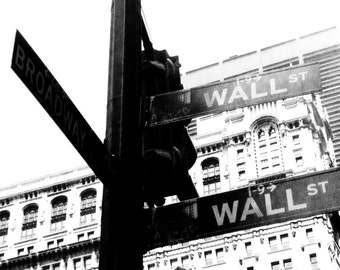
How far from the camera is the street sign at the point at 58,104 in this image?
5473 millimetres

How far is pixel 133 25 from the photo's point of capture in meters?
7.00

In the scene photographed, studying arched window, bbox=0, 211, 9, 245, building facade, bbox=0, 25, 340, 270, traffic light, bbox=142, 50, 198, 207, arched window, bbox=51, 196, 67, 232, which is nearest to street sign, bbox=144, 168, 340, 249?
traffic light, bbox=142, 50, 198, 207

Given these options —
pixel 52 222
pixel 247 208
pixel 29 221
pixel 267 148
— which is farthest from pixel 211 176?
pixel 247 208

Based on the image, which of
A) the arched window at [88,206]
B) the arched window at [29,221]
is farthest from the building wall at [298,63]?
the arched window at [29,221]

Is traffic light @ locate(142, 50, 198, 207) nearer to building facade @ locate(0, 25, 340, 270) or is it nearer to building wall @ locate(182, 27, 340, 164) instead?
building facade @ locate(0, 25, 340, 270)

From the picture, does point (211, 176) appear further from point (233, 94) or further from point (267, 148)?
point (233, 94)

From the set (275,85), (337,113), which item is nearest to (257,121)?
(337,113)

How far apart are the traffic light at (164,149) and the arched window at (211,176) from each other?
239 ft

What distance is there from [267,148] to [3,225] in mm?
31603

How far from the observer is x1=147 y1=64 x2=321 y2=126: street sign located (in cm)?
690

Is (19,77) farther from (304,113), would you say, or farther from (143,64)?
(304,113)

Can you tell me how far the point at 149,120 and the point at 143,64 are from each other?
0.55 meters

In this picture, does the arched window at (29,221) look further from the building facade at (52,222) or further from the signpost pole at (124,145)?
the signpost pole at (124,145)

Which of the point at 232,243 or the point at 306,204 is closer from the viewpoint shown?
the point at 306,204
